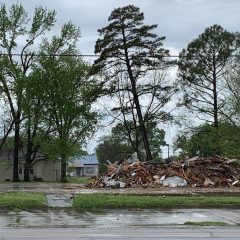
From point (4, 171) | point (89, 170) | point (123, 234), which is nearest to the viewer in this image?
point (123, 234)

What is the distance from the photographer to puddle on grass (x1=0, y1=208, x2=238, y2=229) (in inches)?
625

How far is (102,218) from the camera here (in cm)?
1786

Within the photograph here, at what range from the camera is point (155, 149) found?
123m

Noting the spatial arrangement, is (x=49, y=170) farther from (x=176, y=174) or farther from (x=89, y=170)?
(x=89, y=170)

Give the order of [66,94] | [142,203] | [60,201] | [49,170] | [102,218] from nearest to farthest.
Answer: [102,218] < [142,203] < [60,201] < [66,94] < [49,170]

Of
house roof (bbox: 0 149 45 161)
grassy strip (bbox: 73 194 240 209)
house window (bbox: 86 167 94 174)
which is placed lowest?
grassy strip (bbox: 73 194 240 209)

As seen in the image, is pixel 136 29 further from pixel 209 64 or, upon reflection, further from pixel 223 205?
pixel 223 205

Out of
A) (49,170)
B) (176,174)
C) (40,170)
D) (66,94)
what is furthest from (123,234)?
(49,170)

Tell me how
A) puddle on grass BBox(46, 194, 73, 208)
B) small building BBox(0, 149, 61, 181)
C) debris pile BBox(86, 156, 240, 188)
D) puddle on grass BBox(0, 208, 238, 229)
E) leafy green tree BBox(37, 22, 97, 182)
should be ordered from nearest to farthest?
puddle on grass BBox(0, 208, 238, 229) < puddle on grass BBox(46, 194, 73, 208) < debris pile BBox(86, 156, 240, 188) < leafy green tree BBox(37, 22, 97, 182) < small building BBox(0, 149, 61, 181)

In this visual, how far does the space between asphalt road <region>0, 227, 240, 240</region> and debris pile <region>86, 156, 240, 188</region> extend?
21189 mm

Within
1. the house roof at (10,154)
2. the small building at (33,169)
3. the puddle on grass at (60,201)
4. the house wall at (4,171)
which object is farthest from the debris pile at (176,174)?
the house wall at (4,171)

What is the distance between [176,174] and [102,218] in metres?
20.1

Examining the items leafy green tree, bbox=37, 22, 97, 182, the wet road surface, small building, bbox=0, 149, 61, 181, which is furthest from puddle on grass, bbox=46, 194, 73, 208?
small building, bbox=0, 149, 61, 181

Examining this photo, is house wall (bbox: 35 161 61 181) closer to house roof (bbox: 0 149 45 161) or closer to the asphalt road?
house roof (bbox: 0 149 45 161)
